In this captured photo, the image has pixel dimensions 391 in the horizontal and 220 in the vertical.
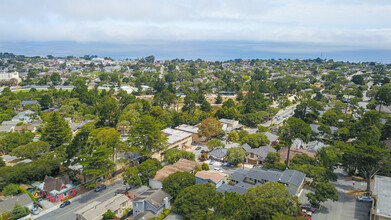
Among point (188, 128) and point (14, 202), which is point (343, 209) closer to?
point (188, 128)

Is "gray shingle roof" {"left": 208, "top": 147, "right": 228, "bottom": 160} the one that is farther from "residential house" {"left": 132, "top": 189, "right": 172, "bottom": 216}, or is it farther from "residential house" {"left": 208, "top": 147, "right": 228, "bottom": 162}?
"residential house" {"left": 132, "top": 189, "right": 172, "bottom": 216}

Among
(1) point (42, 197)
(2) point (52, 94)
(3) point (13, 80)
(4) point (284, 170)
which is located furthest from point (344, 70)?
(3) point (13, 80)

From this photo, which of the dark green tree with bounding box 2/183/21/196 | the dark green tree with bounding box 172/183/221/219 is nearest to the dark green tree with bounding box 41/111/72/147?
the dark green tree with bounding box 2/183/21/196

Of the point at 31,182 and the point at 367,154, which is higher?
the point at 367,154

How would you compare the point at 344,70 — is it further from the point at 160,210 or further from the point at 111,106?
the point at 160,210

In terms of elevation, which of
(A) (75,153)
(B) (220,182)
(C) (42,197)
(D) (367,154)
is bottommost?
(C) (42,197)

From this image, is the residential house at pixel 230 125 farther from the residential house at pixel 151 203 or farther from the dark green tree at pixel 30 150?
the dark green tree at pixel 30 150

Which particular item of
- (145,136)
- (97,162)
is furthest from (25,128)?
(97,162)
